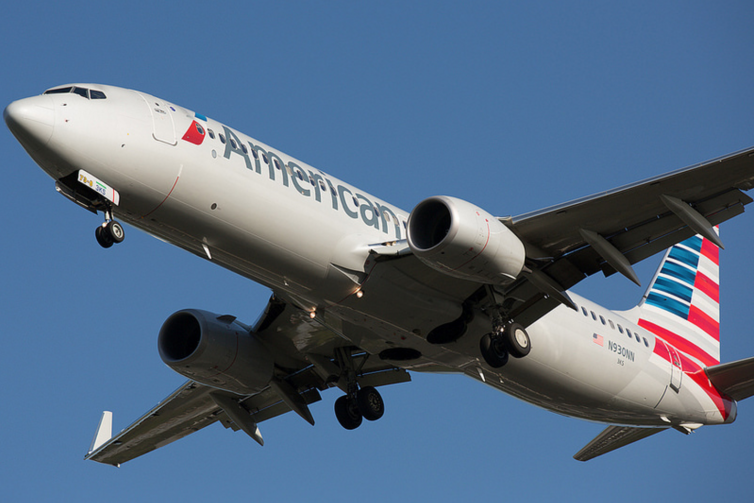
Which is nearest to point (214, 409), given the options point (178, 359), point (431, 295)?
point (178, 359)

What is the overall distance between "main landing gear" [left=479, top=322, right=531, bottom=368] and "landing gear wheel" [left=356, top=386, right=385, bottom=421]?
4.63 m

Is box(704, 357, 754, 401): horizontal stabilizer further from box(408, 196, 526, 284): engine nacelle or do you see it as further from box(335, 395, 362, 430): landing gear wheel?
box(335, 395, 362, 430): landing gear wheel

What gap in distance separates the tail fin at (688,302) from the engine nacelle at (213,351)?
12678mm

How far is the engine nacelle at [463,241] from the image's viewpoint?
746 inches

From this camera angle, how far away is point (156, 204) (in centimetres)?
1855

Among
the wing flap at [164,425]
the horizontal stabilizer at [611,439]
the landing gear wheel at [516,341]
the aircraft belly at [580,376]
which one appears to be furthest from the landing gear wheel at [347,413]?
the horizontal stabilizer at [611,439]

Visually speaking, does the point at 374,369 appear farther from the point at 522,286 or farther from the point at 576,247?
the point at 576,247

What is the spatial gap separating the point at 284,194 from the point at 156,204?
281cm

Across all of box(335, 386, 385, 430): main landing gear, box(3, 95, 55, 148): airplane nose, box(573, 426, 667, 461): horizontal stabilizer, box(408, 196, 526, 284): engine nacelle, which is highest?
box(3, 95, 55, 148): airplane nose

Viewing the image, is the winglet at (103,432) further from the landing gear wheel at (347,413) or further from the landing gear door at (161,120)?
the landing gear door at (161,120)

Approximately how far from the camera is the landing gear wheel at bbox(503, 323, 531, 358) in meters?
21.4

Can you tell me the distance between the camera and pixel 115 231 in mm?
18141

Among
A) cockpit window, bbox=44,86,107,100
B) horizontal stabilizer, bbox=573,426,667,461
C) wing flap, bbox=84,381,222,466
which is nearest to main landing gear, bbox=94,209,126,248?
cockpit window, bbox=44,86,107,100

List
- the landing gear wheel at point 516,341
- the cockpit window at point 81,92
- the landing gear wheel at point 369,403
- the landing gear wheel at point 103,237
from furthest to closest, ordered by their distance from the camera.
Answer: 1. the landing gear wheel at point 369,403
2. the landing gear wheel at point 516,341
3. the cockpit window at point 81,92
4. the landing gear wheel at point 103,237
